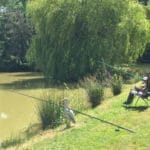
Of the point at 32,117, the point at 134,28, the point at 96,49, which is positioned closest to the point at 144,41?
the point at 134,28

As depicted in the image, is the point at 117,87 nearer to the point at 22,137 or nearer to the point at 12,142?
the point at 22,137

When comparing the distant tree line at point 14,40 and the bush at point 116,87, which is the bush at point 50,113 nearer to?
the bush at point 116,87

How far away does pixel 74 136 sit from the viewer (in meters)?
11.0

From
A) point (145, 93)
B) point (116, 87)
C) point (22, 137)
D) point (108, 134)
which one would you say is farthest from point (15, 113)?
point (108, 134)

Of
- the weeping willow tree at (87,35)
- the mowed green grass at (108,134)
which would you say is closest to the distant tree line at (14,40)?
the weeping willow tree at (87,35)

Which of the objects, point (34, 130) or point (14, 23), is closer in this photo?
point (34, 130)

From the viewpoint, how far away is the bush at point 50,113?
43.0 feet

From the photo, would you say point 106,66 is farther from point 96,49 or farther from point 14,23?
point 14,23

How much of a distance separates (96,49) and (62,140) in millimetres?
17217

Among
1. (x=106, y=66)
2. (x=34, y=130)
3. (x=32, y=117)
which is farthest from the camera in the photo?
(x=106, y=66)

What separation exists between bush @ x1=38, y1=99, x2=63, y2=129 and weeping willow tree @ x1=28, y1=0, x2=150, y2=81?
568 inches

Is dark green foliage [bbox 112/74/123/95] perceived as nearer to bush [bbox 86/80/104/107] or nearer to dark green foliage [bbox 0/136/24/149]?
bush [bbox 86/80/104/107]

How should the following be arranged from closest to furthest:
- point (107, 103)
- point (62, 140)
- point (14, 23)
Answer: point (62, 140)
point (107, 103)
point (14, 23)

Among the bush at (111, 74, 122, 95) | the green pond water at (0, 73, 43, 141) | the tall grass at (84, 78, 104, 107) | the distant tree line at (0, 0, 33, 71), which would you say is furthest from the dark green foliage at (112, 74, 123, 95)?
the distant tree line at (0, 0, 33, 71)
